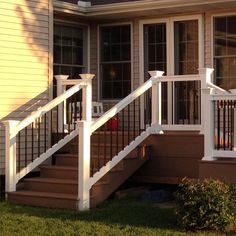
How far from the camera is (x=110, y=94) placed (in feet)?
46.4

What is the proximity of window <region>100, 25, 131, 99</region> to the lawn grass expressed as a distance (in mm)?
4661

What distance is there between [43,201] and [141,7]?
5.04 metres

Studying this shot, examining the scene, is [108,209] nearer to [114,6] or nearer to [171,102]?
[171,102]

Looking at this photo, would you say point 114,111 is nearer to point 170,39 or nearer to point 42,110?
point 42,110

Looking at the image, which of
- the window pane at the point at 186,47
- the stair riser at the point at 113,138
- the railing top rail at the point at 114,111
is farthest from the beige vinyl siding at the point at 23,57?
the window pane at the point at 186,47

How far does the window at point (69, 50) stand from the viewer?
1365cm

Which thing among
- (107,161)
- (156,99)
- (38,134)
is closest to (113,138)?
(107,161)

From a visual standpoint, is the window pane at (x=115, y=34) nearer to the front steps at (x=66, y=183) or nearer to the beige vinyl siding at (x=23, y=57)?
the beige vinyl siding at (x=23, y=57)

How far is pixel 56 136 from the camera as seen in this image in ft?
38.5

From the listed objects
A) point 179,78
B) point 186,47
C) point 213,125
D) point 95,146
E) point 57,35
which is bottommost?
point 95,146

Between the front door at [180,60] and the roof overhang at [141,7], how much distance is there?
16.5 inches

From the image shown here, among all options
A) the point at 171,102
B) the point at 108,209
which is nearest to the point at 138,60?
the point at 171,102

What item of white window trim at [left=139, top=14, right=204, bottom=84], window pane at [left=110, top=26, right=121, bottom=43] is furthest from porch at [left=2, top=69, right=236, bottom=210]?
window pane at [left=110, top=26, right=121, bottom=43]

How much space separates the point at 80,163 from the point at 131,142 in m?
1.58
